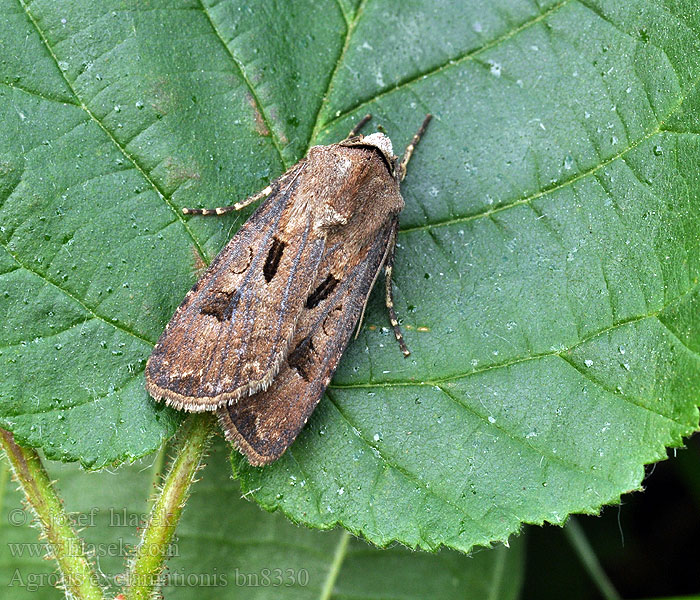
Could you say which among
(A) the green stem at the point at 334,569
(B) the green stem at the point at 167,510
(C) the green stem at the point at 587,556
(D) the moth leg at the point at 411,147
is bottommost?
(C) the green stem at the point at 587,556

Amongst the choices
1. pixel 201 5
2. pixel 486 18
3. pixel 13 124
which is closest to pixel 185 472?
pixel 13 124

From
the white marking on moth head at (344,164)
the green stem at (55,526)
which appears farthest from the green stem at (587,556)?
the green stem at (55,526)

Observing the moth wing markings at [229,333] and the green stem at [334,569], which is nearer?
the moth wing markings at [229,333]

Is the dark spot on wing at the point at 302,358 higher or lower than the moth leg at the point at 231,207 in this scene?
lower

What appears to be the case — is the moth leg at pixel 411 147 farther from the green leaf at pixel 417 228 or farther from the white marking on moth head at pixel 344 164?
the white marking on moth head at pixel 344 164

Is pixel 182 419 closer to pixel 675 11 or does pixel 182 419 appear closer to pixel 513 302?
pixel 513 302

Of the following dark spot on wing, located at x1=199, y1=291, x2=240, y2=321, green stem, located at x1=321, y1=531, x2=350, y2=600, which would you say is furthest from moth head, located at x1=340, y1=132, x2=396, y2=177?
green stem, located at x1=321, y1=531, x2=350, y2=600

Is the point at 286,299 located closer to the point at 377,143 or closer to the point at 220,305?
the point at 220,305
